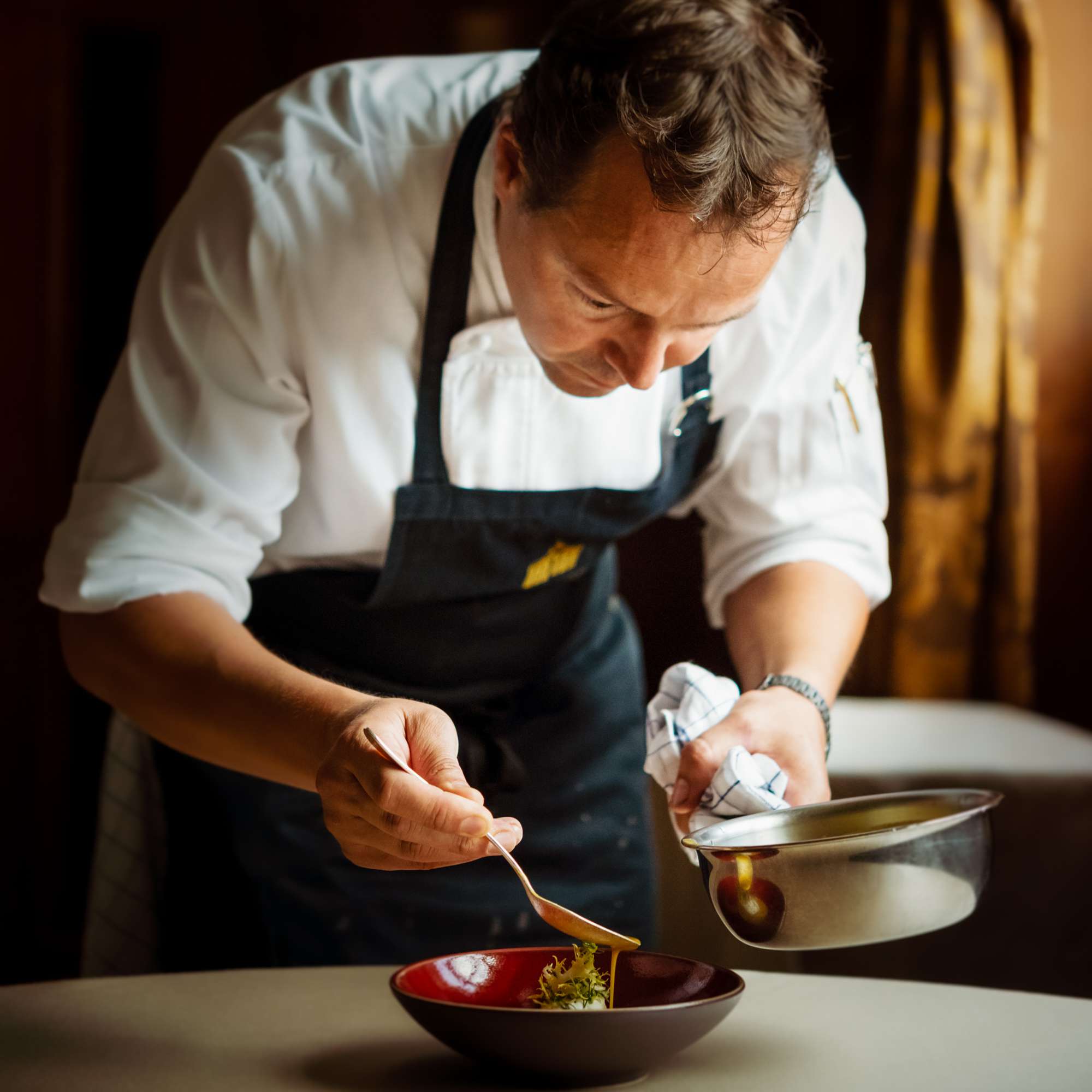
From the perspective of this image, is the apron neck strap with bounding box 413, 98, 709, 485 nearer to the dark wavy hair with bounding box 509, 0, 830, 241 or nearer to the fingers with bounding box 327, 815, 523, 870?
the dark wavy hair with bounding box 509, 0, 830, 241

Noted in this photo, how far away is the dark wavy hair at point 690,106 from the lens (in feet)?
2.49

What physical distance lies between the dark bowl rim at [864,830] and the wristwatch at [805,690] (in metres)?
0.14

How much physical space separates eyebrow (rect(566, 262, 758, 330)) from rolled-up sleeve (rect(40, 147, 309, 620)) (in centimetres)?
26

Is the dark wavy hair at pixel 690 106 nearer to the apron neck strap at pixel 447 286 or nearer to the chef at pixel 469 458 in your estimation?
the chef at pixel 469 458

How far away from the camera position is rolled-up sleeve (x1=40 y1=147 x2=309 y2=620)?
0.92 meters

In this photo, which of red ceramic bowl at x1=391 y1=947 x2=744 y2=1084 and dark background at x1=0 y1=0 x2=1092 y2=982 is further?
dark background at x1=0 y1=0 x2=1092 y2=982

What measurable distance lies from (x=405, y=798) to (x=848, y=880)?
0.83 feet

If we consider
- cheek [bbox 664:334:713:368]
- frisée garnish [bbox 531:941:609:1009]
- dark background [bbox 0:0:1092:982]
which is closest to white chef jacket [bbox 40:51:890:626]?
cheek [bbox 664:334:713:368]

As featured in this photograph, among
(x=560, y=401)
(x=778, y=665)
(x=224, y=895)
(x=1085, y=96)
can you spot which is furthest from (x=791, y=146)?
(x=1085, y=96)

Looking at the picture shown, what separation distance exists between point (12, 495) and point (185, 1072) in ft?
5.93

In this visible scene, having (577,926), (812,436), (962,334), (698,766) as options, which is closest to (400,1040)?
(577,926)

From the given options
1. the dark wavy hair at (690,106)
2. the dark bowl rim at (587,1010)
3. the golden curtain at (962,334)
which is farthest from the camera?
the golden curtain at (962,334)

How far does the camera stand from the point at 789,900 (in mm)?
720

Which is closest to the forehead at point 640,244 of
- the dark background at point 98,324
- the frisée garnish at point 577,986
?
the frisée garnish at point 577,986
